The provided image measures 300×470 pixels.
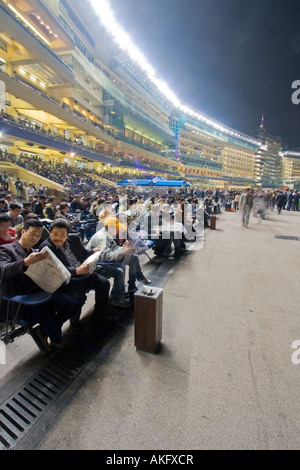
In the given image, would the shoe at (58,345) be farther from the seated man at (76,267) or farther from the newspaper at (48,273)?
the newspaper at (48,273)

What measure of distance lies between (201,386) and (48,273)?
192 centimetres

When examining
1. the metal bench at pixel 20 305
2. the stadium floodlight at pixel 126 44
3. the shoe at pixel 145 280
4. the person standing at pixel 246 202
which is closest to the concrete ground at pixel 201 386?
the shoe at pixel 145 280

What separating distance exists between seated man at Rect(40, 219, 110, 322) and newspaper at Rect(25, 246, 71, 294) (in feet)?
1.22

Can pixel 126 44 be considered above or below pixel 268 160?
above

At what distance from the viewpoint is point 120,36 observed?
52875 millimetres

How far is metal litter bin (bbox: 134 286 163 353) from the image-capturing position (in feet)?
8.78

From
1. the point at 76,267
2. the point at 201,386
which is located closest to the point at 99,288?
the point at 76,267

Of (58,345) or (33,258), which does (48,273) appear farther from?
(58,345)

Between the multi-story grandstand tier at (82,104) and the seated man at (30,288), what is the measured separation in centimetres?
2079

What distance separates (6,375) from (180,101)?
10579 cm

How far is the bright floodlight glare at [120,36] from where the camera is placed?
45312 mm

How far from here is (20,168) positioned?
71.8ft
